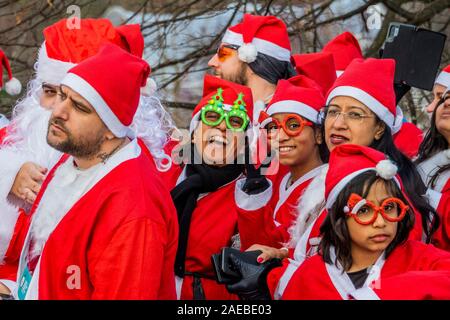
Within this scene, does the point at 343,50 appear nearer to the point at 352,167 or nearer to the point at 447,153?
the point at 447,153

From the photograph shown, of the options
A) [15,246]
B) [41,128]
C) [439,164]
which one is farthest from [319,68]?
[15,246]

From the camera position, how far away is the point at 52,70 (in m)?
5.82

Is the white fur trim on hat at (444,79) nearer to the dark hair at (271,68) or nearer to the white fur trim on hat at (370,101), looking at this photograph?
the white fur trim on hat at (370,101)

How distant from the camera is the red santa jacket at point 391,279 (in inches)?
160

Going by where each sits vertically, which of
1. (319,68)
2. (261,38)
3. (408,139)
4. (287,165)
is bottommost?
(287,165)

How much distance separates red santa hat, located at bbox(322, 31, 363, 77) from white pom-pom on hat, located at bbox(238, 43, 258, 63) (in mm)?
901

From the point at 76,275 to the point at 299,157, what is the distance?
178cm

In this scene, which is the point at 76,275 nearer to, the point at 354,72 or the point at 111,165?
the point at 111,165

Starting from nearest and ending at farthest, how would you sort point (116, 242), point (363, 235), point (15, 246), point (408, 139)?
1. point (116, 242)
2. point (363, 235)
3. point (15, 246)
4. point (408, 139)

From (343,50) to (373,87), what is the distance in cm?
216

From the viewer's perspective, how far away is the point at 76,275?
421 centimetres

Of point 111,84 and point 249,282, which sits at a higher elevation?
point 111,84

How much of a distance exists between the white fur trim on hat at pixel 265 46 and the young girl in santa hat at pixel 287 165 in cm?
99

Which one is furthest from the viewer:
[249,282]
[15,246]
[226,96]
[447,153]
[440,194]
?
[447,153]
